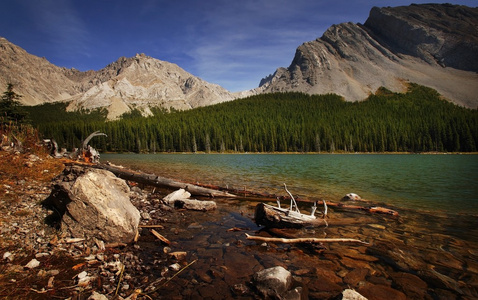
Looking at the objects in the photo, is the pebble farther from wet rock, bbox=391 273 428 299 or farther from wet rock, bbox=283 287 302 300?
wet rock, bbox=391 273 428 299

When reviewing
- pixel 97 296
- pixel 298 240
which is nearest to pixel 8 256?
pixel 97 296

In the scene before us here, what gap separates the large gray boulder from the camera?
7312 millimetres

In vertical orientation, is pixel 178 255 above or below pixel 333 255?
above

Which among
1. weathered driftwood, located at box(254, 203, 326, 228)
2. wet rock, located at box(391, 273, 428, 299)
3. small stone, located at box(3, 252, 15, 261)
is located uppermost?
small stone, located at box(3, 252, 15, 261)

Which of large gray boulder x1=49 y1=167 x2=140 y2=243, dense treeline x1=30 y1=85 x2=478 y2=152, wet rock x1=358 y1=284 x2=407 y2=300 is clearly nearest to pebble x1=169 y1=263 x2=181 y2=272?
large gray boulder x1=49 y1=167 x2=140 y2=243

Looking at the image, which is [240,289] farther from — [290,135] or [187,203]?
[290,135]

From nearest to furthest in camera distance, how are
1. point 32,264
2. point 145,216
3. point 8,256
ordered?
point 32,264 < point 8,256 < point 145,216

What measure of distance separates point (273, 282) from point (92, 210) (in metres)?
6.06

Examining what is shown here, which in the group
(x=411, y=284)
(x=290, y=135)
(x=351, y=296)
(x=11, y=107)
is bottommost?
(x=411, y=284)

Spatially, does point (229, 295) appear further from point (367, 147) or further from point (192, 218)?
point (367, 147)

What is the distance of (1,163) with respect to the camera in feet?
40.5

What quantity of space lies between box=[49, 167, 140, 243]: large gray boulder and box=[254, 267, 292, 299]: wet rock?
494 cm

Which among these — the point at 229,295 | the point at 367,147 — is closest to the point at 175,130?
the point at 367,147

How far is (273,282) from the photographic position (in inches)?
227
